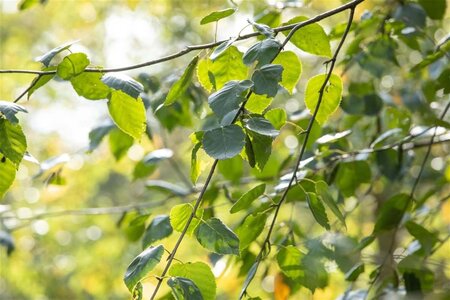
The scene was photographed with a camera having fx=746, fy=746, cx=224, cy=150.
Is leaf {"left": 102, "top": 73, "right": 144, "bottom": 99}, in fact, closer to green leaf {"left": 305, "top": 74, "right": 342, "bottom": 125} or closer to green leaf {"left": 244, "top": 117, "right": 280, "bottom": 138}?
green leaf {"left": 244, "top": 117, "right": 280, "bottom": 138}

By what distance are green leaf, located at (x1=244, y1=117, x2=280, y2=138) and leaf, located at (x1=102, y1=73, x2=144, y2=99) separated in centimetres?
12

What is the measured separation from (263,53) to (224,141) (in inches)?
4.8

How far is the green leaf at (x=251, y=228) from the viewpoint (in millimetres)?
930

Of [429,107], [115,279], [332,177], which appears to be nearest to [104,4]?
[115,279]

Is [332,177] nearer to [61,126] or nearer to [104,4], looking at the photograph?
[104,4]

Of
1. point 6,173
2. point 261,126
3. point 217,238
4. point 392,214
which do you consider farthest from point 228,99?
point 392,214

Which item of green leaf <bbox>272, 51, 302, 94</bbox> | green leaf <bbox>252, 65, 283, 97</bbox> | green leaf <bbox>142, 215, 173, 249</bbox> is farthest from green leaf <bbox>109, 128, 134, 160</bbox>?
green leaf <bbox>252, 65, 283, 97</bbox>

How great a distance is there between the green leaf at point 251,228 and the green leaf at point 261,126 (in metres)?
0.19

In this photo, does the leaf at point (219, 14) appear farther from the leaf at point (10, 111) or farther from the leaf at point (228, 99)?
the leaf at point (10, 111)

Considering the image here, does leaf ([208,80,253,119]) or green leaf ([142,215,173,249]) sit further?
green leaf ([142,215,173,249])

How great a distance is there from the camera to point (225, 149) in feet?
2.42

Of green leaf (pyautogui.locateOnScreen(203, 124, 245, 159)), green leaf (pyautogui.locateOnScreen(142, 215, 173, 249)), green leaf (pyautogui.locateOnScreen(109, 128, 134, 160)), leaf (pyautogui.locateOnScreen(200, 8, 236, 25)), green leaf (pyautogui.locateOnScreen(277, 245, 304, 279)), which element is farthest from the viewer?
green leaf (pyautogui.locateOnScreen(109, 128, 134, 160))

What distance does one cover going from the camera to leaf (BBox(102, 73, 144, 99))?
796mm

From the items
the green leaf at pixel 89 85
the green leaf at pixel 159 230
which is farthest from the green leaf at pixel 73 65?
the green leaf at pixel 159 230
